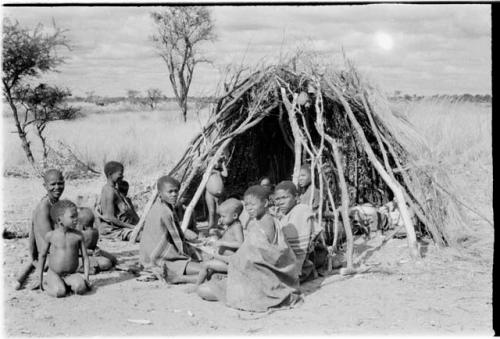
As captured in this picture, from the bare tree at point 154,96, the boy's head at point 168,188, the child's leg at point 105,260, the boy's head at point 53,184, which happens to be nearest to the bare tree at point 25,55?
the child's leg at point 105,260

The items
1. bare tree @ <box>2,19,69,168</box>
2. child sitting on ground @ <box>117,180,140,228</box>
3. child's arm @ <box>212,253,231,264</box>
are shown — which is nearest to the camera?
child's arm @ <box>212,253,231,264</box>

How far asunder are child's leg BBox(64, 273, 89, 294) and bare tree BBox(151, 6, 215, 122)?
17.2 meters

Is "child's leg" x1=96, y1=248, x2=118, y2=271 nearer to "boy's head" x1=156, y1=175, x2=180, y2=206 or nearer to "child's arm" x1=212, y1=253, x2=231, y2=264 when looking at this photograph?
"boy's head" x1=156, y1=175, x2=180, y2=206

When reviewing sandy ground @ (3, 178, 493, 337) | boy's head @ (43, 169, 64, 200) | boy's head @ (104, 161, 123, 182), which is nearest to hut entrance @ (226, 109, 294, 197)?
boy's head @ (104, 161, 123, 182)

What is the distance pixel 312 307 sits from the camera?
537 centimetres

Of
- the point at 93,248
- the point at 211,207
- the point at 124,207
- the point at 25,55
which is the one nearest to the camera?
the point at 93,248

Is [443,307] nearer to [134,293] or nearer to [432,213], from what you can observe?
[432,213]

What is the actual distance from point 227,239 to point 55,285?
152cm

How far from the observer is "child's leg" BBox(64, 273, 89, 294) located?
18.5 ft

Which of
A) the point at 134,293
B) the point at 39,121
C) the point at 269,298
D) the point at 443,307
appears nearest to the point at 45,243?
the point at 134,293

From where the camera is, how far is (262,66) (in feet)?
26.6

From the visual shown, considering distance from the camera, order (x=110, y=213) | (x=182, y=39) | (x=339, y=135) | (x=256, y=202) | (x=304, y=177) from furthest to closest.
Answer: (x=182, y=39) → (x=339, y=135) → (x=110, y=213) → (x=304, y=177) → (x=256, y=202)

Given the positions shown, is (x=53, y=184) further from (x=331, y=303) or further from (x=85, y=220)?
(x=331, y=303)

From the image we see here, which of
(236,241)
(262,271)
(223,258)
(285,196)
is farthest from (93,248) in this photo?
(262,271)
